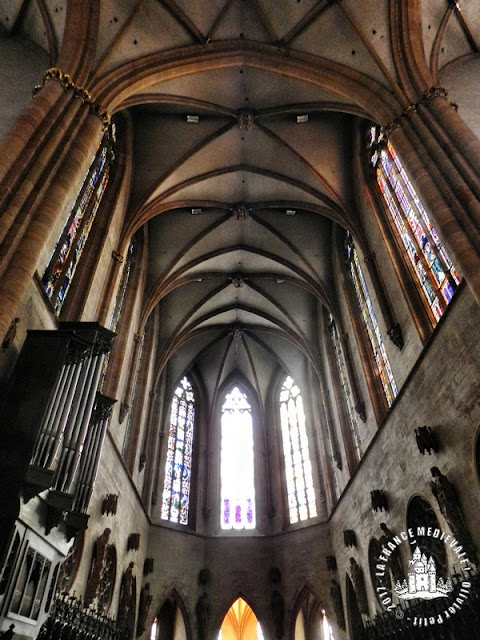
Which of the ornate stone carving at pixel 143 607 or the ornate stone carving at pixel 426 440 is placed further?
the ornate stone carving at pixel 143 607

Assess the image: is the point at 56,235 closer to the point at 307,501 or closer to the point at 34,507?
the point at 34,507

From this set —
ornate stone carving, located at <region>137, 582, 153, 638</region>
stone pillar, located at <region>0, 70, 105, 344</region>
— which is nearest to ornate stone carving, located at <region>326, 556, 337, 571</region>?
ornate stone carving, located at <region>137, 582, 153, 638</region>

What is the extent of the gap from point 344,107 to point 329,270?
256 inches

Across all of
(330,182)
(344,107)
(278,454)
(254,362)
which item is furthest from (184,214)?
(278,454)

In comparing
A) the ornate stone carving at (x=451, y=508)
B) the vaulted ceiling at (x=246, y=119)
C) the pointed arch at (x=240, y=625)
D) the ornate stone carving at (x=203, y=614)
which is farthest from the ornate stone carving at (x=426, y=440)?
the pointed arch at (x=240, y=625)

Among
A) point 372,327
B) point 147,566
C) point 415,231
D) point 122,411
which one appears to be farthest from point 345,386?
point 147,566

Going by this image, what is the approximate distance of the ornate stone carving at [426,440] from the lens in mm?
9586

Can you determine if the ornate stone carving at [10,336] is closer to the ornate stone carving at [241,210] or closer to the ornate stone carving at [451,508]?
the ornate stone carving at [451,508]

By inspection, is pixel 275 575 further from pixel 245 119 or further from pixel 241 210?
pixel 245 119

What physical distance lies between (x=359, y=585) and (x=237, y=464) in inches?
361

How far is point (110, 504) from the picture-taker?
39.8 feet

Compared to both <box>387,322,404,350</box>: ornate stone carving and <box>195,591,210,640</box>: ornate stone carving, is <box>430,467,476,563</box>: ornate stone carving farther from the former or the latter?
<box>195,591,210,640</box>: ornate stone carving

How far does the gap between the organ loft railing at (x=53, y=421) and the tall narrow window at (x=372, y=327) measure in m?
7.89
